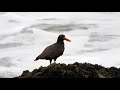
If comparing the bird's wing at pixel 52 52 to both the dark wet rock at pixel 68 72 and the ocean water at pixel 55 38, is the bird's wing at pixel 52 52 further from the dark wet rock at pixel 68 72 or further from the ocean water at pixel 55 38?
the ocean water at pixel 55 38

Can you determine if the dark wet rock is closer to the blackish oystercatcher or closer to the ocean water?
the blackish oystercatcher

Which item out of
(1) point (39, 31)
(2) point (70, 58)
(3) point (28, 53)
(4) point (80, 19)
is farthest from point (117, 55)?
(4) point (80, 19)

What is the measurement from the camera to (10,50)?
15.8 meters

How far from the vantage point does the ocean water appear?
14156 millimetres

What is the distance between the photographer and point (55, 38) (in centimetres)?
1730

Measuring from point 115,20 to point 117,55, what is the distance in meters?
5.31

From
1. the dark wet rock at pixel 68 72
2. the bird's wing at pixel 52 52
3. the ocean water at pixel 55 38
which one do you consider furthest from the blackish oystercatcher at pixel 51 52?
the ocean water at pixel 55 38

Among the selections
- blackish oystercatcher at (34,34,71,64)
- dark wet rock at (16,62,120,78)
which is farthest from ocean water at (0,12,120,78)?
dark wet rock at (16,62,120,78)

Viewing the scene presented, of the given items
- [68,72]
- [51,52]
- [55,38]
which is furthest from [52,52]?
[55,38]

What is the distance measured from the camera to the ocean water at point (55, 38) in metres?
14.2

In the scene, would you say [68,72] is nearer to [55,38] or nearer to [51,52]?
[51,52]

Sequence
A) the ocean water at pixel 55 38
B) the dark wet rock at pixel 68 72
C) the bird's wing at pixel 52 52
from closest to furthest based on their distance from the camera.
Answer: the dark wet rock at pixel 68 72
the bird's wing at pixel 52 52
the ocean water at pixel 55 38
